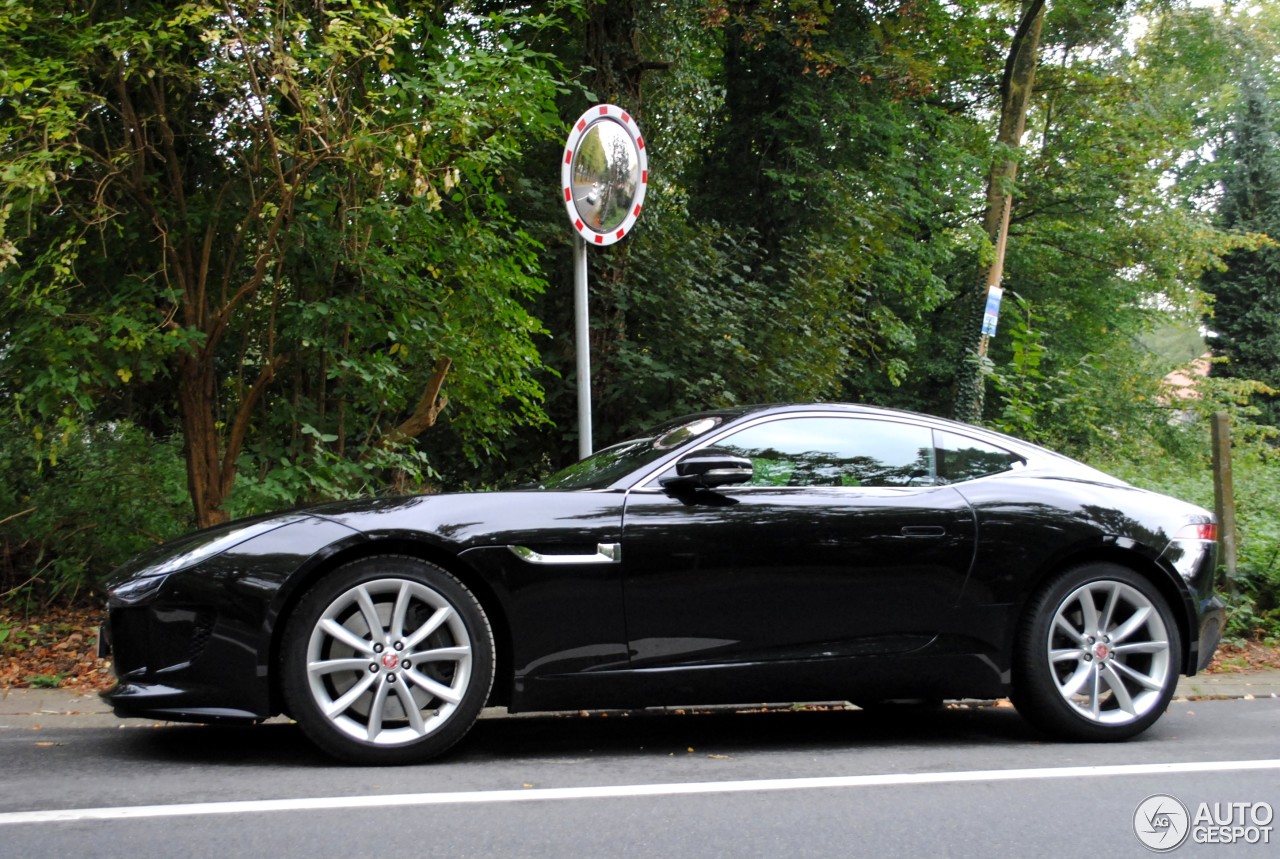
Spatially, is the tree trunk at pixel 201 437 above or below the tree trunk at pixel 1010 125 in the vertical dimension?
below

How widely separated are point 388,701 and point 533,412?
4223 millimetres

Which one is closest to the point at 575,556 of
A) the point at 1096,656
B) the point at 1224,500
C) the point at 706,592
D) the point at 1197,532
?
the point at 706,592

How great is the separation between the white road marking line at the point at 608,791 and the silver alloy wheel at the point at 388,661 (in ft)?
1.40

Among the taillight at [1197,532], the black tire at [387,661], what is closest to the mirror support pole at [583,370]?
the black tire at [387,661]

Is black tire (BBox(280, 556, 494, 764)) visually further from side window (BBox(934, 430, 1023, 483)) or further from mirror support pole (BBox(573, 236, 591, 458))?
side window (BBox(934, 430, 1023, 483))

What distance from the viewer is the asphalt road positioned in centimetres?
354

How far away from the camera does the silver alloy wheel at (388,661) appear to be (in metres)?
4.30

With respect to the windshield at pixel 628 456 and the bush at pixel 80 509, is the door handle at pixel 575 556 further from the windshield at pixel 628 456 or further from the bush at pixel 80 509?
the bush at pixel 80 509

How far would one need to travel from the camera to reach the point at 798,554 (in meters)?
4.77

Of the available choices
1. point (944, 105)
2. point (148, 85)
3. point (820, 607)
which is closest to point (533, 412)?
point (148, 85)

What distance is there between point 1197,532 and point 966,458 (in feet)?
3.60

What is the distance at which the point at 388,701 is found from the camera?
4398 mm

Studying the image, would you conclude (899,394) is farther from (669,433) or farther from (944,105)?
(669,433)

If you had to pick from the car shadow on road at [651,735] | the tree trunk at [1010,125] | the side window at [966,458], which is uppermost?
the tree trunk at [1010,125]
